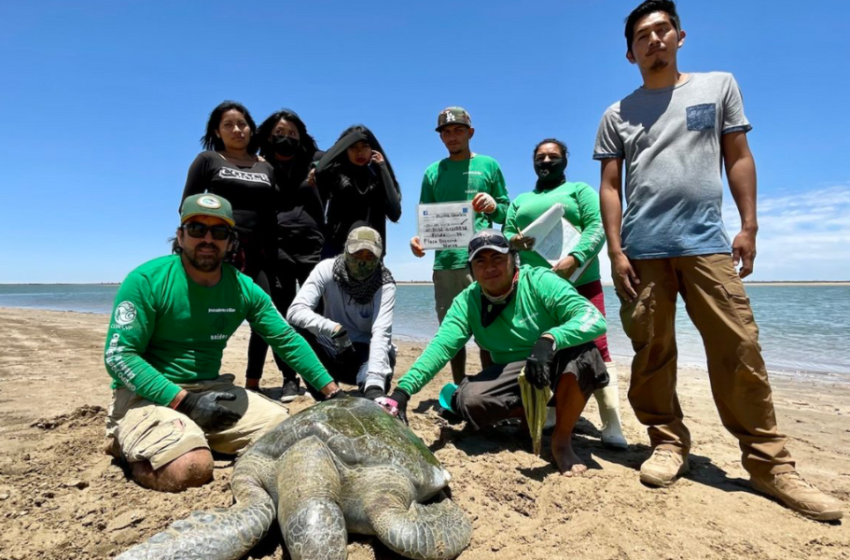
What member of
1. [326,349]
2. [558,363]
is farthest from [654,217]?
[326,349]

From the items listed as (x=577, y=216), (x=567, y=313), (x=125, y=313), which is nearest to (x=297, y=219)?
(x=125, y=313)

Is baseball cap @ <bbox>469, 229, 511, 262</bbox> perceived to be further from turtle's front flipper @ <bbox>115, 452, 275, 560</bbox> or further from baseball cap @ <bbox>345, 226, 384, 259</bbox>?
turtle's front flipper @ <bbox>115, 452, 275, 560</bbox>

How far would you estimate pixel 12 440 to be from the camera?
3.12 m

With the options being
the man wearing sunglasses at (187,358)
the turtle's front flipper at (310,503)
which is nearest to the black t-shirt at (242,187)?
the man wearing sunglasses at (187,358)

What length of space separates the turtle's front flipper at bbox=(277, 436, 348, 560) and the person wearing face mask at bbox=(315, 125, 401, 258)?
2.31 meters

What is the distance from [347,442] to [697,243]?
2.14 meters

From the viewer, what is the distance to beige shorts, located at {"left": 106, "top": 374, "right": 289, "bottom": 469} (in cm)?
238

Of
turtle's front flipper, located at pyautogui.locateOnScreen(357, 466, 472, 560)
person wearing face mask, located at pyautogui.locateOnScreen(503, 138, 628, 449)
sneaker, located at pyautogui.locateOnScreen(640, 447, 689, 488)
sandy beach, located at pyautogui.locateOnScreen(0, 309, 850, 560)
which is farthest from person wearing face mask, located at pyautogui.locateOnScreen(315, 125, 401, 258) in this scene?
sneaker, located at pyautogui.locateOnScreen(640, 447, 689, 488)

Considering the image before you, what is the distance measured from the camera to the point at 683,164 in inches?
101

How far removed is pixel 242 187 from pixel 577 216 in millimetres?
2715

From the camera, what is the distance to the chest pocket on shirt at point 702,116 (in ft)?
8.21

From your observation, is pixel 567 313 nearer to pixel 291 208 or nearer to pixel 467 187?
pixel 467 187

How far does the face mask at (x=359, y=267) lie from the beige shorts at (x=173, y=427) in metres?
1.12

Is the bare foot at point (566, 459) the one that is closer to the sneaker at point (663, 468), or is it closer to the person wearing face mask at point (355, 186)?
the sneaker at point (663, 468)
